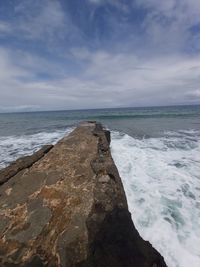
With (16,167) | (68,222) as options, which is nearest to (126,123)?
(16,167)

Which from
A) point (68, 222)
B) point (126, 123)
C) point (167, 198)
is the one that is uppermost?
point (68, 222)

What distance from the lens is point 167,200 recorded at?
13.1 ft

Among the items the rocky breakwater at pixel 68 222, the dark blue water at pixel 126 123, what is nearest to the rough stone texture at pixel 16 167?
the rocky breakwater at pixel 68 222

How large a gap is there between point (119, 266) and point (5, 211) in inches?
51.7

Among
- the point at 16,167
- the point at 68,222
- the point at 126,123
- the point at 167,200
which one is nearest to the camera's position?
the point at 68,222

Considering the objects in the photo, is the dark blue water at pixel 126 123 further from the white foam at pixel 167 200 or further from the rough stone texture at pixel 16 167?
the rough stone texture at pixel 16 167

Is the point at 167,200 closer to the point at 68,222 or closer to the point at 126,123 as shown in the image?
the point at 68,222

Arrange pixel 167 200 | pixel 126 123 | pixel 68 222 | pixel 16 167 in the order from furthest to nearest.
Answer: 1. pixel 126 123
2. pixel 167 200
3. pixel 16 167
4. pixel 68 222

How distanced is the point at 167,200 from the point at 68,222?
7.98ft

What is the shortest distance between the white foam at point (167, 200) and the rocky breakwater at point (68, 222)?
2.49 feet

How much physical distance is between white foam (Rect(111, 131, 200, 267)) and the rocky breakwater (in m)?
0.76

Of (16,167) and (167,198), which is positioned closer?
(16,167)

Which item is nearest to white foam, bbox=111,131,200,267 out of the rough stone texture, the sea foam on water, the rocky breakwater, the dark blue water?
the sea foam on water

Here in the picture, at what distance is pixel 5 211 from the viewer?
232cm
